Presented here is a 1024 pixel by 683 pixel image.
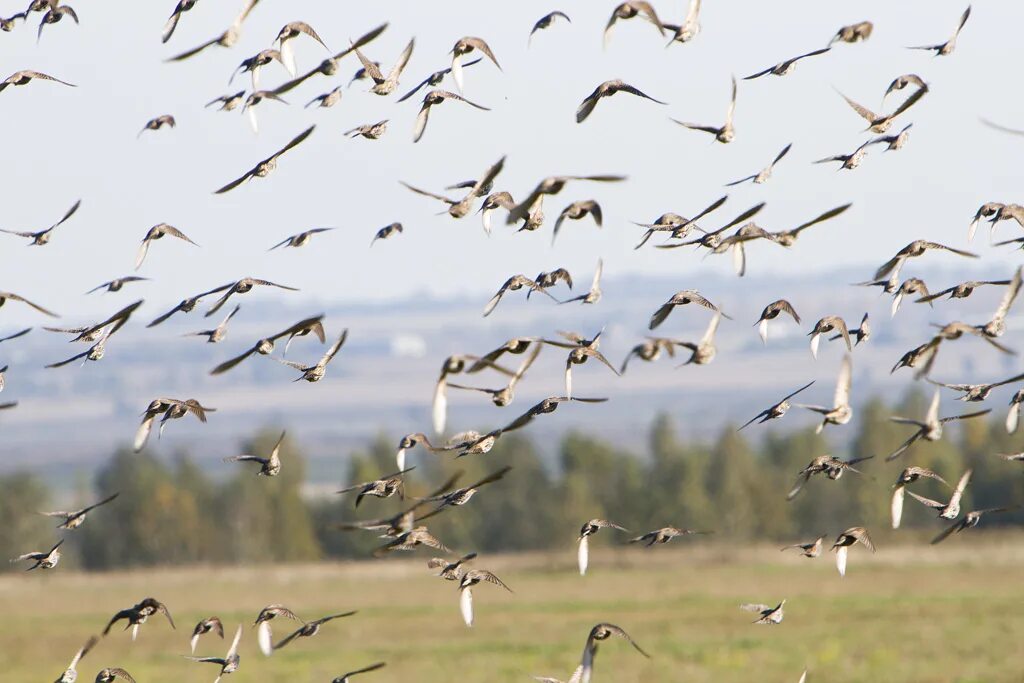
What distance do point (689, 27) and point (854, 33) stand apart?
1588 millimetres

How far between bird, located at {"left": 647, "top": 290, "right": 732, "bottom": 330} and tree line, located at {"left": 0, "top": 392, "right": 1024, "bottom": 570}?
117 m

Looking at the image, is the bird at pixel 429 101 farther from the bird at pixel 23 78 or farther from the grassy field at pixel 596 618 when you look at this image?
the grassy field at pixel 596 618

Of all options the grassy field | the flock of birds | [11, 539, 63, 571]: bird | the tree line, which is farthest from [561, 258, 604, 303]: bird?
the tree line

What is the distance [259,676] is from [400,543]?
39.9 meters

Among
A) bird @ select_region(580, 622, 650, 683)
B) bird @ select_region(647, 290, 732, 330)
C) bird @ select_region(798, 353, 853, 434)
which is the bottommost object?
bird @ select_region(580, 622, 650, 683)

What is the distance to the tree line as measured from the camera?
13712cm

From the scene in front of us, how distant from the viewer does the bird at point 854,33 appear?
46.6ft

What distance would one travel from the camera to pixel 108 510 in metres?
156

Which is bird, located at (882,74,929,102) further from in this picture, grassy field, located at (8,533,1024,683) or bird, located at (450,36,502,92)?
grassy field, located at (8,533,1024,683)

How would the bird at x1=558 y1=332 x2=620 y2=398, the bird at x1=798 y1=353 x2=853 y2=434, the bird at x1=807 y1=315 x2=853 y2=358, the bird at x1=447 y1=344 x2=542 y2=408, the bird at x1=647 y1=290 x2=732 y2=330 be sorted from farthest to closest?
the bird at x1=807 y1=315 x2=853 y2=358, the bird at x1=558 y1=332 x2=620 y2=398, the bird at x1=647 y1=290 x2=732 y2=330, the bird at x1=798 y1=353 x2=853 y2=434, the bird at x1=447 y1=344 x2=542 y2=408

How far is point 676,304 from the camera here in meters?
12.7

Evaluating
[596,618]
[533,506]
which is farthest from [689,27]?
[533,506]

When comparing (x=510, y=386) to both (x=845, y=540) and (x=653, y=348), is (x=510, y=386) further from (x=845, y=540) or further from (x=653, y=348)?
(x=845, y=540)

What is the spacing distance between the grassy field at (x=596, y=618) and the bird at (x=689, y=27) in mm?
27507
